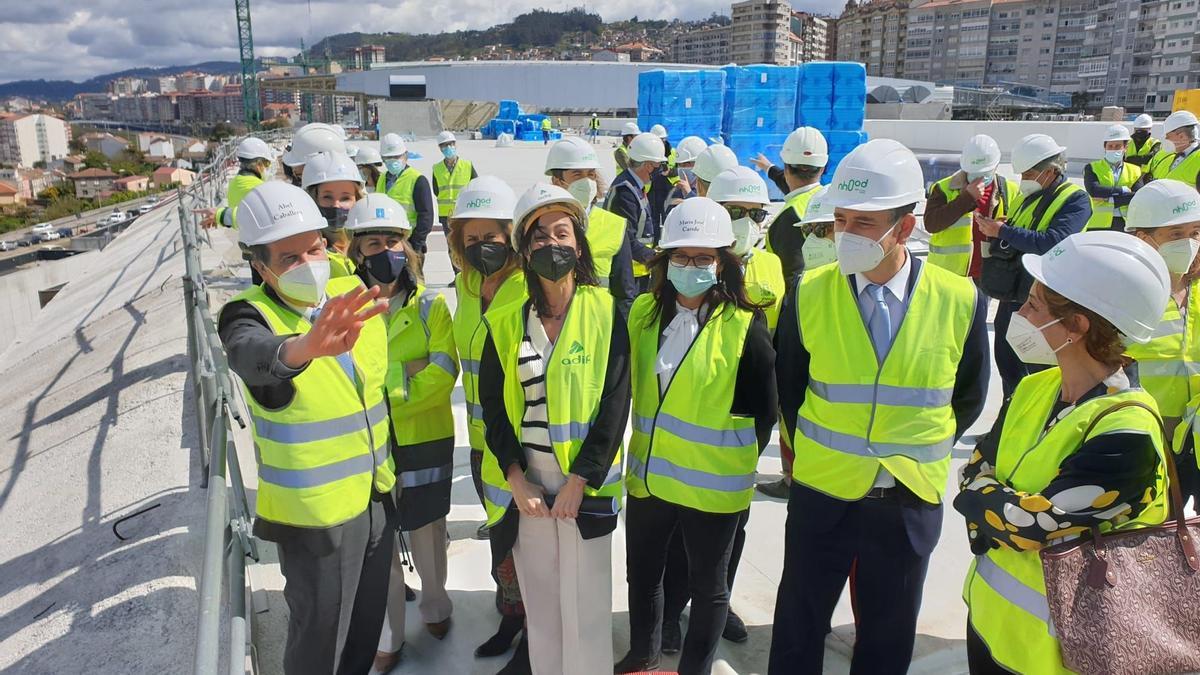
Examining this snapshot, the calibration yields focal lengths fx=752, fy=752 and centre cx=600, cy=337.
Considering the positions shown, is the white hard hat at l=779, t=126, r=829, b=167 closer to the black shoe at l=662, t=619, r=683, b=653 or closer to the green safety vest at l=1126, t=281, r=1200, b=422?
the green safety vest at l=1126, t=281, r=1200, b=422

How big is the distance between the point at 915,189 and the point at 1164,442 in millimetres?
996

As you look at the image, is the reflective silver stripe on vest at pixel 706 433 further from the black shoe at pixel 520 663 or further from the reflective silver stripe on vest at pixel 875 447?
the black shoe at pixel 520 663

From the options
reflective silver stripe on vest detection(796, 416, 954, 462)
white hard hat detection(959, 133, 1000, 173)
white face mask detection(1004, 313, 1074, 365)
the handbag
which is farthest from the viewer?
white hard hat detection(959, 133, 1000, 173)

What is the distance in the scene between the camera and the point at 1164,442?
→ 182cm

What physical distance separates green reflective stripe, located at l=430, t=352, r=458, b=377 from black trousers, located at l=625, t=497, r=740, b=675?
0.86m

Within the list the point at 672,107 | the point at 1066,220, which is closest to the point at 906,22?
the point at 672,107

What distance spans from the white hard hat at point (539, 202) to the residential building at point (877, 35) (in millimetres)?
113905

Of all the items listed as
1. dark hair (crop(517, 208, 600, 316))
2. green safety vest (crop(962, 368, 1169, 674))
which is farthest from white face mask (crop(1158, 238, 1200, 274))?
dark hair (crop(517, 208, 600, 316))

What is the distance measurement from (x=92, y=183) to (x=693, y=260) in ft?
330

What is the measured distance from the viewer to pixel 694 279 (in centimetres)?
269

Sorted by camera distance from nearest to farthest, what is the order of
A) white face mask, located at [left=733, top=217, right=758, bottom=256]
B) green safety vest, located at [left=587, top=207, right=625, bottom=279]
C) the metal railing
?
the metal railing < white face mask, located at [left=733, top=217, right=758, bottom=256] < green safety vest, located at [left=587, top=207, right=625, bottom=279]

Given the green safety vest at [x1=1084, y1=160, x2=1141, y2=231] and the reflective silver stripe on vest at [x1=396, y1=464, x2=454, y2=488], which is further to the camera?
the green safety vest at [x1=1084, y1=160, x2=1141, y2=231]

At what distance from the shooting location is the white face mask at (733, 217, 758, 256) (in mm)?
3711

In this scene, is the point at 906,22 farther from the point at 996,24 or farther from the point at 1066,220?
the point at 1066,220
